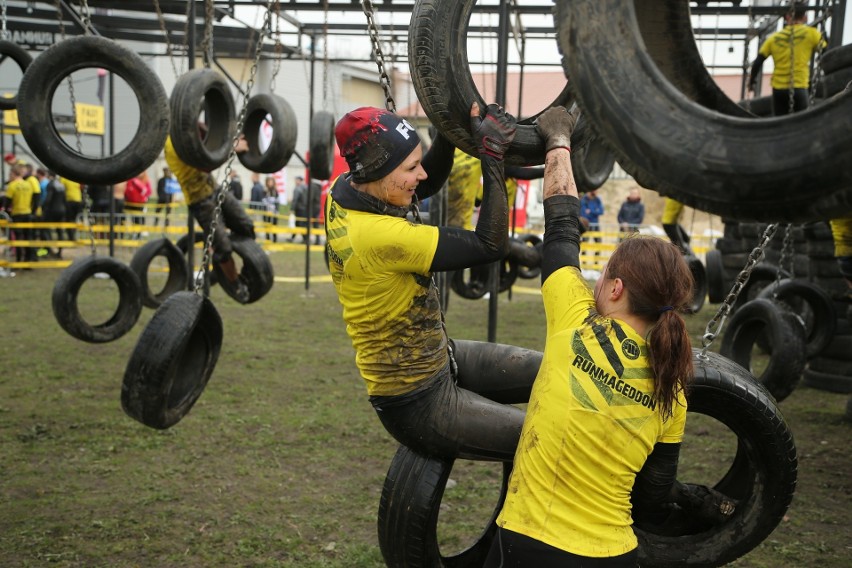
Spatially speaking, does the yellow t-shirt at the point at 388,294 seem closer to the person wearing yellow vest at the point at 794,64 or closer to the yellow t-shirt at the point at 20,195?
the person wearing yellow vest at the point at 794,64

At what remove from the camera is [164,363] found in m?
4.45

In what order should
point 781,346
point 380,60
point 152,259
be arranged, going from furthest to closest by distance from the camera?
point 152,259 → point 781,346 → point 380,60

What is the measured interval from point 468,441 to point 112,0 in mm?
8939

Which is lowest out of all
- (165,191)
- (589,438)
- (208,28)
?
(589,438)

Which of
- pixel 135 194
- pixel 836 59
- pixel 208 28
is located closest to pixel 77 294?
pixel 208 28

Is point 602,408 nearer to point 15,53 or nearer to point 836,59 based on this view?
point 836,59

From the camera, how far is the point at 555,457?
91.4 inches

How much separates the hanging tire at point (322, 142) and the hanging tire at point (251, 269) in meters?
1.89

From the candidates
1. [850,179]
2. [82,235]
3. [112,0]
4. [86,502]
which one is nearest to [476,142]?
[850,179]

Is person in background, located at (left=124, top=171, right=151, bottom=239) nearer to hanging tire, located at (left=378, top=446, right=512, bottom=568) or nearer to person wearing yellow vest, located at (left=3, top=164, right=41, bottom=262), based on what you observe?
person wearing yellow vest, located at (left=3, top=164, right=41, bottom=262)

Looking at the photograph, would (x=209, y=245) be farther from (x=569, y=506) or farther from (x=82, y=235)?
(x=82, y=235)

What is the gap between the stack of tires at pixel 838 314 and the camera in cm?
745

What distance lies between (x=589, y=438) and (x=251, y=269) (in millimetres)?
6406

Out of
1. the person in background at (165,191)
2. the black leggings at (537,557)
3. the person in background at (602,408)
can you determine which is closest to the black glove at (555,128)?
the person in background at (602,408)
